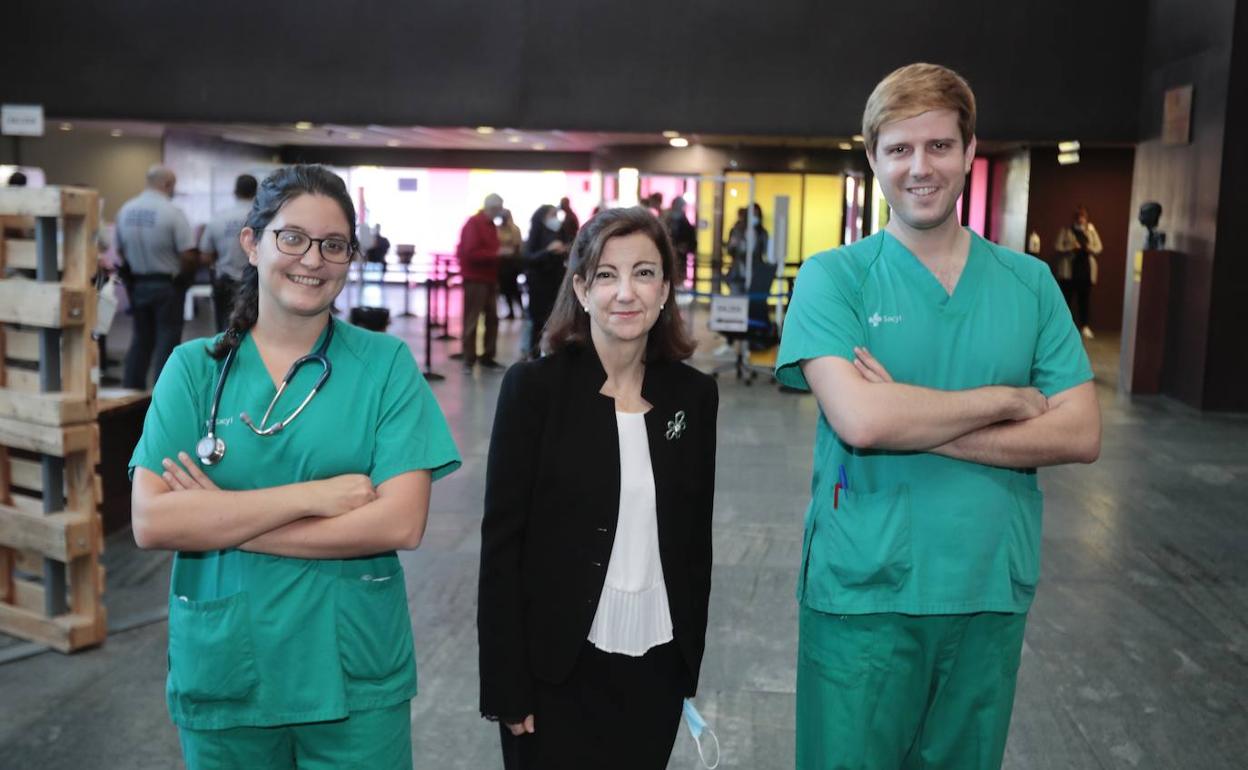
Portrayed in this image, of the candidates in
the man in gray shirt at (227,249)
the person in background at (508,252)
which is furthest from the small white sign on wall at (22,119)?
the person in background at (508,252)

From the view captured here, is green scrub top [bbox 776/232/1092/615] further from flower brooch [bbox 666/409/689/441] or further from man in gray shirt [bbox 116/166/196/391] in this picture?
man in gray shirt [bbox 116/166/196/391]

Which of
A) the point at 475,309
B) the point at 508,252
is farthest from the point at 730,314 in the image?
the point at 508,252

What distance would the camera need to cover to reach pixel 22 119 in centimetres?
1464

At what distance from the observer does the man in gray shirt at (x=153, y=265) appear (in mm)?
10188

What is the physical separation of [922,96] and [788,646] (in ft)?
9.98

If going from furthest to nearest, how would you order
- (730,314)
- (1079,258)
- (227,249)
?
1. (1079,258)
2. (730,314)
3. (227,249)

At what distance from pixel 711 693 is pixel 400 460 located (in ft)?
8.18

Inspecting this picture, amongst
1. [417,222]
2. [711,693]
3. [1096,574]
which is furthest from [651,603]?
[417,222]

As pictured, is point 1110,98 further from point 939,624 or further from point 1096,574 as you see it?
point 939,624

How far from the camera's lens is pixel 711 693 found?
4598mm

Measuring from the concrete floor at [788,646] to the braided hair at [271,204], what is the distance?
2.02m

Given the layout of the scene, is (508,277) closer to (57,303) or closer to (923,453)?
(57,303)

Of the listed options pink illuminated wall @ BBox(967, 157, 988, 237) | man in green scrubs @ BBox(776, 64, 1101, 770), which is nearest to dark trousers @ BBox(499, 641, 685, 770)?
man in green scrubs @ BBox(776, 64, 1101, 770)

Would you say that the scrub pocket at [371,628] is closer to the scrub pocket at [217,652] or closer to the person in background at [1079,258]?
the scrub pocket at [217,652]
